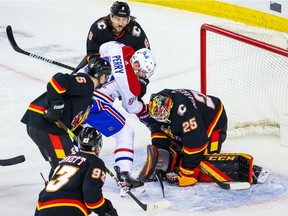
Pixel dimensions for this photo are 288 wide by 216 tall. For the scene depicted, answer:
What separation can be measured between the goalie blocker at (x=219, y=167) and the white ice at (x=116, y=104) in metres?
0.06

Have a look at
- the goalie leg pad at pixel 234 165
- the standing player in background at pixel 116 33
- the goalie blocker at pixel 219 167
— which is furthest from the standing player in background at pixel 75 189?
the standing player in background at pixel 116 33

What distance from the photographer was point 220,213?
417cm

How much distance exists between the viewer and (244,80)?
5.38 metres

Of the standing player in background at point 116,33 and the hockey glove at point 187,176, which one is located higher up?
the standing player in background at point 116,33

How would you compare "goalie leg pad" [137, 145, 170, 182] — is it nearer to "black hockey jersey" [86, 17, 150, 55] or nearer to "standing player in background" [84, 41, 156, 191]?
"standing player in background" [84, 41, 156, 191]

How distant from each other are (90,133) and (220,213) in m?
0.94

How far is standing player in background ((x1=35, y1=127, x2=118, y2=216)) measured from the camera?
11.3 feet

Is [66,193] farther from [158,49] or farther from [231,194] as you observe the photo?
[158,49]

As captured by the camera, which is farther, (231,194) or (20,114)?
(20,114)

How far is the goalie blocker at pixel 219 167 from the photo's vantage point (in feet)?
14.6

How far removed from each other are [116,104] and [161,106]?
1460 millimetres

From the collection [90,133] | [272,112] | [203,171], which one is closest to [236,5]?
[272,112]

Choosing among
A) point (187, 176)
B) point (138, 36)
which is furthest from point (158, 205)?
point (138, 36)

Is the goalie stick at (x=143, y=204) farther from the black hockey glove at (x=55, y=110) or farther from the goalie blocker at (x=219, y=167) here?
the goalie blocker at (x=219, y=167)
